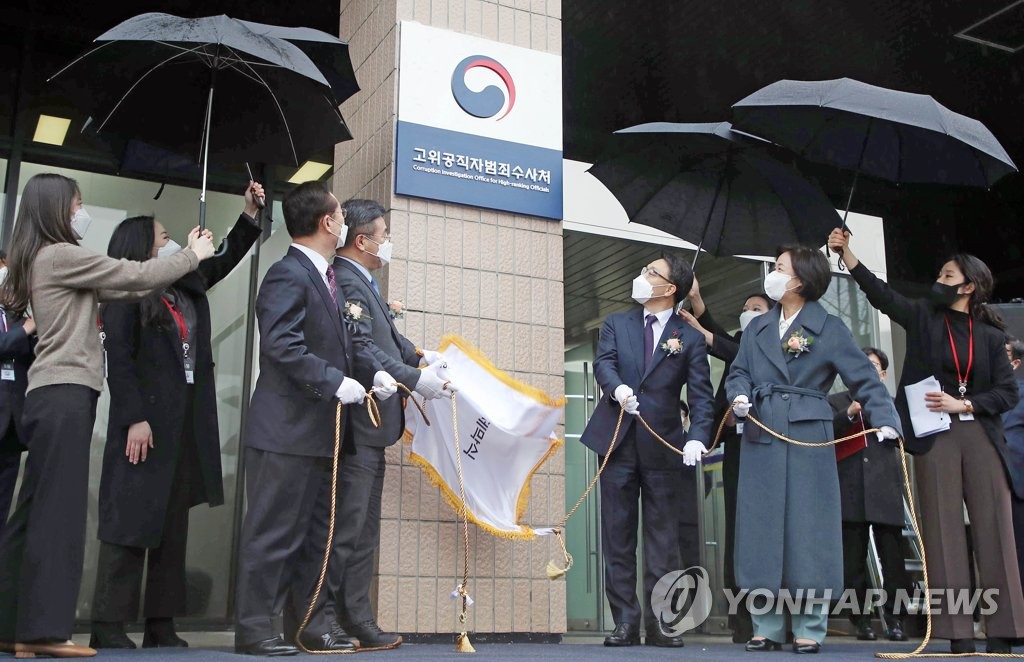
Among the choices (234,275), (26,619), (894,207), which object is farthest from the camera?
(894,207)

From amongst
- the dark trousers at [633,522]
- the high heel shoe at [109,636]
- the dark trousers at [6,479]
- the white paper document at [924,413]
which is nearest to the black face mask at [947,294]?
the white paper document at [924,413]

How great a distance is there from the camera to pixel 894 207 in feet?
36.9

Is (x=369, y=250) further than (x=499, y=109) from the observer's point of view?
No

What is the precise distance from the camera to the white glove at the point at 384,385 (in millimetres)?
3871

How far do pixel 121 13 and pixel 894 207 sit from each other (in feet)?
27.0

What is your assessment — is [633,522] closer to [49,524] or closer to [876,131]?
[876,131]

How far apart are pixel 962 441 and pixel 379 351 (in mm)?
2598

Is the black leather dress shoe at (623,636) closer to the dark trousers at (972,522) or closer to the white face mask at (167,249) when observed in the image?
the dark trousers at (972,522)

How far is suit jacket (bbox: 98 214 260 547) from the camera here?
162 inches

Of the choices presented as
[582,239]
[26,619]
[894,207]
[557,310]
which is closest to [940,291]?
[557,310]

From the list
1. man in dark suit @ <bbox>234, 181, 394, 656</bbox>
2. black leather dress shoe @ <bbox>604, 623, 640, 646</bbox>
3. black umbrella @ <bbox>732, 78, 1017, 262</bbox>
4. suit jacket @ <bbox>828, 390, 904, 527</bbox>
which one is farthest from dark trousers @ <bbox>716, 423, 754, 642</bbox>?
man in dark suit @ <bbox>234, 181, 394, 656</bbox>

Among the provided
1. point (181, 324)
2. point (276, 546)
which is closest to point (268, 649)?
point (276, 546)

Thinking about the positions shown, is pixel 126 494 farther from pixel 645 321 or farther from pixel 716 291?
pixel 716 291

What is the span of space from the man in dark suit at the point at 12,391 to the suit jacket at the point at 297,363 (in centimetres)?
112
